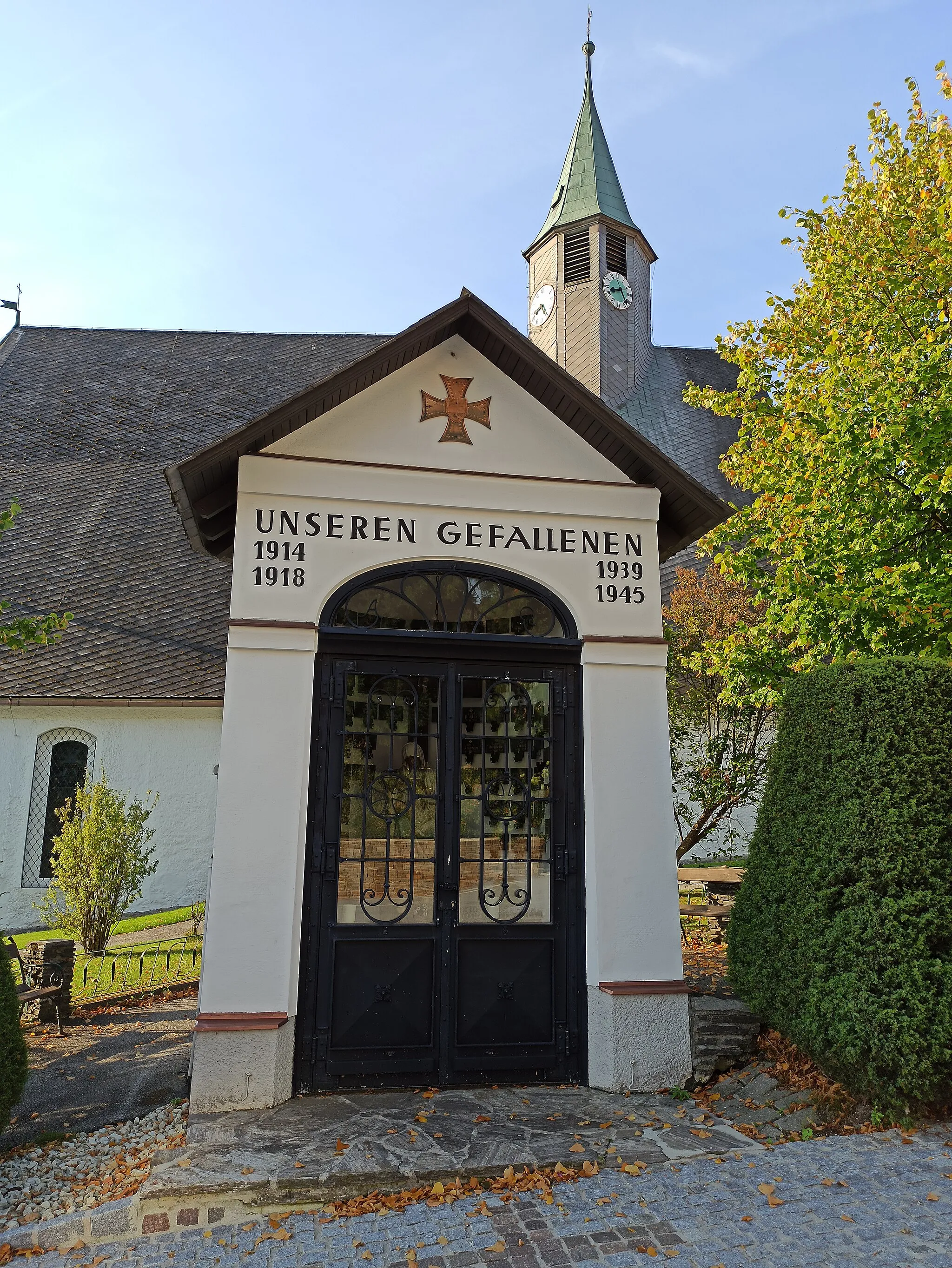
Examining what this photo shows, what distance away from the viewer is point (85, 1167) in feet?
17.6

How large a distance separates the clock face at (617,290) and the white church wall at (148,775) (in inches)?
499

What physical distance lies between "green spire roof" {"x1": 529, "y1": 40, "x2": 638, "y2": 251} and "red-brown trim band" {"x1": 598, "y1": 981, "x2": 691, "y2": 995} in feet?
59.8

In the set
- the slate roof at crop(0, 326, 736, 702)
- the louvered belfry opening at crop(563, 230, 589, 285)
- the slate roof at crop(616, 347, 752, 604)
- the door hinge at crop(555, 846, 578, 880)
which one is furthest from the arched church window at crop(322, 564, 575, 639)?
the louvered belfry opening at crop(563, 230, 589, 285)

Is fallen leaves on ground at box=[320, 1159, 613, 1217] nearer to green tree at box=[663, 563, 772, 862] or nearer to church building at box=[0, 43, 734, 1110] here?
church building at box=[0, 43, 734, 1110]

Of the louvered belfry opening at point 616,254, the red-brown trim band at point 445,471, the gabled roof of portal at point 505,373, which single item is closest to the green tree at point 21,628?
the gabled roof of portal at point 505,373

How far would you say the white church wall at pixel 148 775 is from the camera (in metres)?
13.3

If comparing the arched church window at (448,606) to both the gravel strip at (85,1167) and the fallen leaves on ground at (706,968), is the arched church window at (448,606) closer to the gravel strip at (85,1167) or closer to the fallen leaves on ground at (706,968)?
the fallen leaves on ground at (706,968)

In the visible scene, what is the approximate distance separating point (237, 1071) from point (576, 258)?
18.9 metres

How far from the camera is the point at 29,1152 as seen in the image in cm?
565

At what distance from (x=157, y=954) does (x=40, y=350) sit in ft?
49.4

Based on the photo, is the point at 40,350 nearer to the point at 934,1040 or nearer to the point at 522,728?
the point at 522,728

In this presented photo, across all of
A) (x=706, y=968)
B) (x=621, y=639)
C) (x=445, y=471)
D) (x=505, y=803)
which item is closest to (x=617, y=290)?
(x=445, y=471)

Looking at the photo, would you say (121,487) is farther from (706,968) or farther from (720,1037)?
(720,1037)

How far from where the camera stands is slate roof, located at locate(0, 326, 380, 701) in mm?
13523
